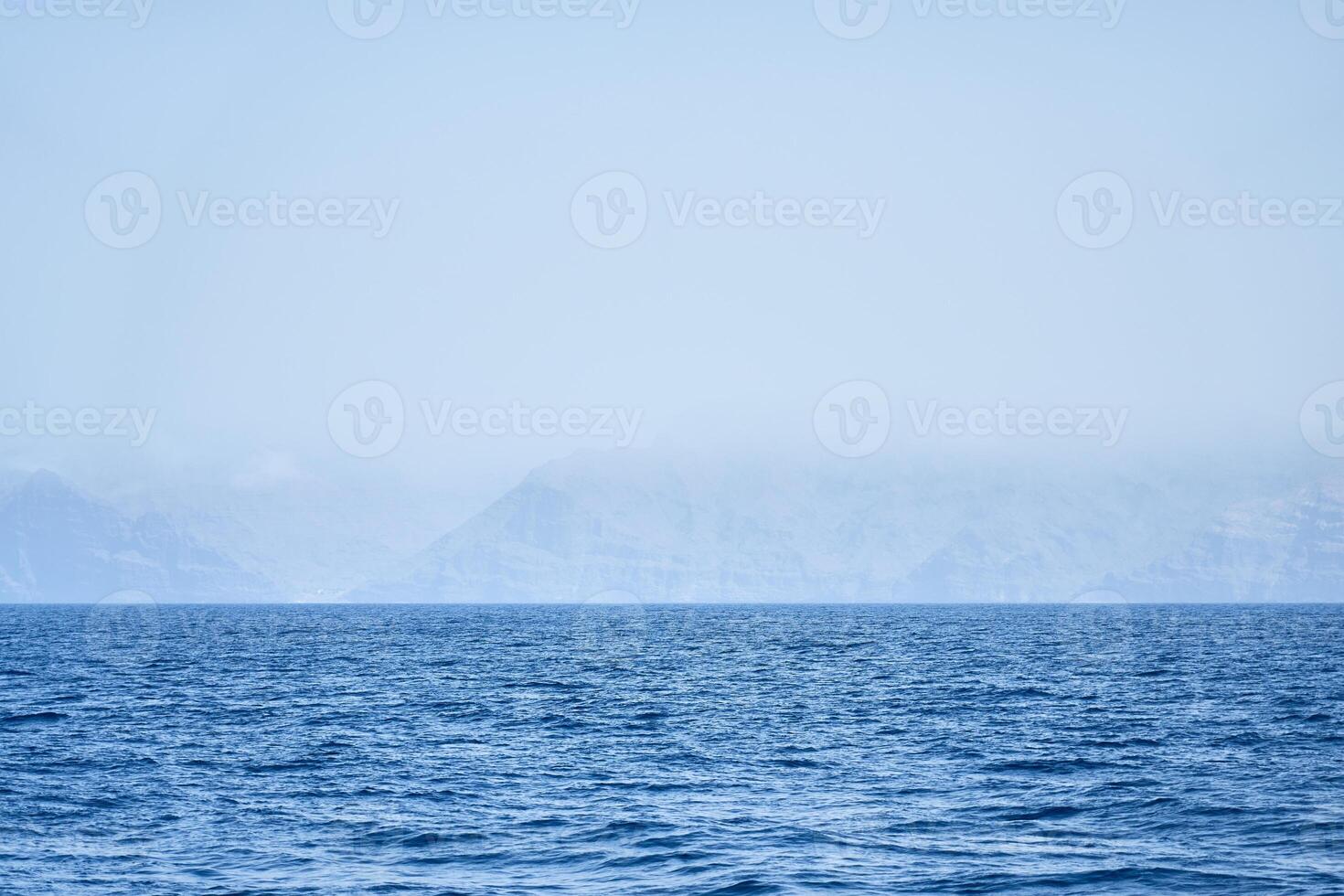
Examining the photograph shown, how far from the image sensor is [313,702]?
54.1 meters

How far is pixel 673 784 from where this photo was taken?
111ft

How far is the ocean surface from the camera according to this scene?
24.5 metres

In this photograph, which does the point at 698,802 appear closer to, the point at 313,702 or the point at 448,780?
the point at 448,780

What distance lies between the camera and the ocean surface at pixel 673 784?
2448 centimetres

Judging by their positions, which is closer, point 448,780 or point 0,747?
point 448,780

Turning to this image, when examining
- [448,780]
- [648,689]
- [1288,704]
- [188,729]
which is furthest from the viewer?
[648,689]

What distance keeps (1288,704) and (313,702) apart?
138ft

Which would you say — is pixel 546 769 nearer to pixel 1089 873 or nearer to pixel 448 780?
pixel 448 780

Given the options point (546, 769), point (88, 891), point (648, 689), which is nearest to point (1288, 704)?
point (648, 689)

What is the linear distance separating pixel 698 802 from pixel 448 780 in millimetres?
7622

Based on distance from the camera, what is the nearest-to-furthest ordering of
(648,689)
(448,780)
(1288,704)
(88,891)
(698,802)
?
(88,891), (698,802), (448,780), (1288,704), (648,689)

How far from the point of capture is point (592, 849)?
26344mm

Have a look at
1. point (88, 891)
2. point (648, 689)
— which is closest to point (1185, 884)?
point (88, 891)

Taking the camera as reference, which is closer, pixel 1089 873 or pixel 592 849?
pixel 1089 873
